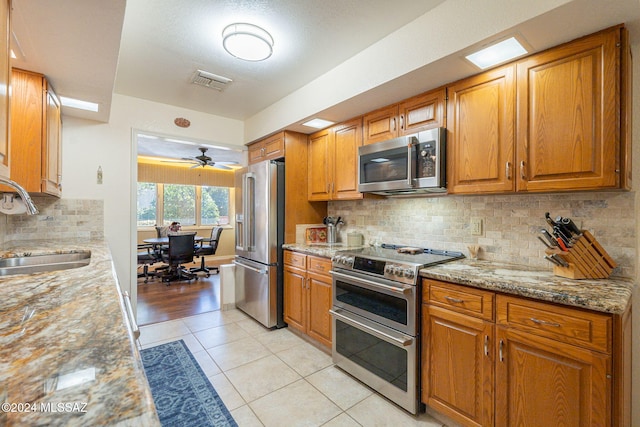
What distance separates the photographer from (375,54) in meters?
2.08

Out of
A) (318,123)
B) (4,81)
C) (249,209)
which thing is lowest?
(249,209)

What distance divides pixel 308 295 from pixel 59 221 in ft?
7.99

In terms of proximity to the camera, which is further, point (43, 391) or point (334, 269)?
point (334, 269)

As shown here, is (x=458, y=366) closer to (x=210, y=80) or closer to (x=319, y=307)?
(x=319, y=307)

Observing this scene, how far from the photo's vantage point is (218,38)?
2.00m

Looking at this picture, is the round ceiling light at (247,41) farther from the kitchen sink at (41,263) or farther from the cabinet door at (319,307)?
the cabinet door at (319,307)

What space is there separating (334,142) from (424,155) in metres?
1.10

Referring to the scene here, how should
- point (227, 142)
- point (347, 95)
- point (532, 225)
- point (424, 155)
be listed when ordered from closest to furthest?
point (532, 225) < point (424, 155) < point (347, 95) < point (227, 142)

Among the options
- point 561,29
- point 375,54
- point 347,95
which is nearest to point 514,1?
point 561,29

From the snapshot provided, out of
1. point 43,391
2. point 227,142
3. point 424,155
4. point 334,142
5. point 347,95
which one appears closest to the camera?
point 43,391

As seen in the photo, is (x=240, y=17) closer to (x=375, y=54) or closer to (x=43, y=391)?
(x=375, y=54)

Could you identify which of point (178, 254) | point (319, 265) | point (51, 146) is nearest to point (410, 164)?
point (319, 265)

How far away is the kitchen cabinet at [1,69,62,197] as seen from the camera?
1.88 meters

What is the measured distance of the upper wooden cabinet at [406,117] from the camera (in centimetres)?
206
